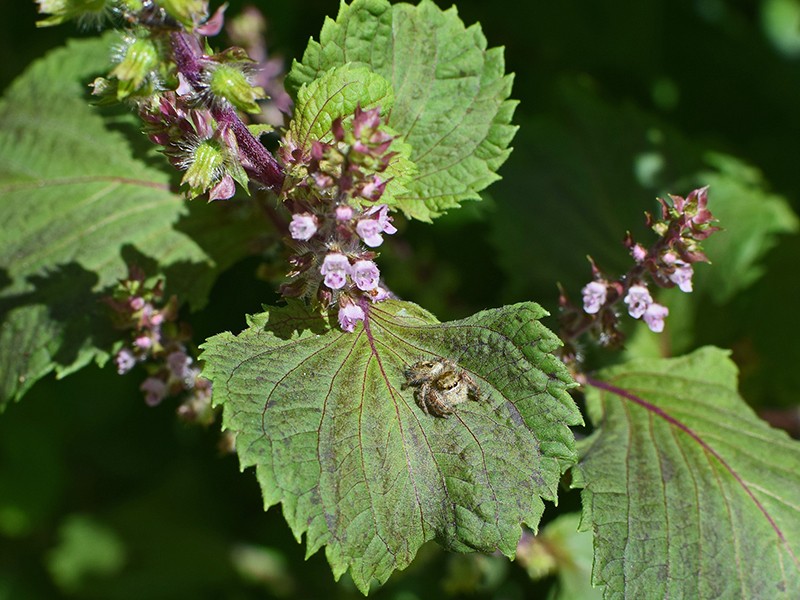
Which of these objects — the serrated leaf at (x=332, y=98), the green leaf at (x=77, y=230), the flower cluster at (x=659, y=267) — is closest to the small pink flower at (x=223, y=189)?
the serrated leaf at (x=332, y=98)

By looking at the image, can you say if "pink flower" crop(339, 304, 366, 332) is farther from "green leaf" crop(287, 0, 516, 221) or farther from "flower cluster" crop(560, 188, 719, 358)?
"flower cluster" crop(560, 188, 719, 358)

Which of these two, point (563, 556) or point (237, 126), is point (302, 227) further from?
point (563, 556)

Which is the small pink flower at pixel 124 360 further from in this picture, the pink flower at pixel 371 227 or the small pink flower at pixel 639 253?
the small pink flower at pixel 639 253

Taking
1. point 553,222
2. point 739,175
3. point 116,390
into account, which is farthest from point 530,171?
point 116,390

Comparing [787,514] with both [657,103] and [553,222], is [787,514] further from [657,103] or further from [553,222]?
[657,103]

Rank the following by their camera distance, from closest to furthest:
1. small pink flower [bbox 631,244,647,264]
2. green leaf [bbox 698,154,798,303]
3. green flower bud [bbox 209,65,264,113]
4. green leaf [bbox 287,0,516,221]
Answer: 1. green flower bud [bbox 209,65,264,113]
2. small pink flower [bbox 631,244,647,264]
3. green leaf [bbox 287,0,516,221]
4. green leaf [bbox 698,154,798,303]

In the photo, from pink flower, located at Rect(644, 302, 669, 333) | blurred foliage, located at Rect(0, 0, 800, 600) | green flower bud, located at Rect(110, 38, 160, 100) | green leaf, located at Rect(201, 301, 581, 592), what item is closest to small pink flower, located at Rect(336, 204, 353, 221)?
green leaf, located at Rect(201, 301, 581, 592)
